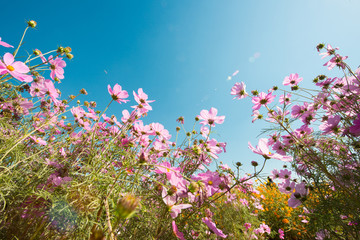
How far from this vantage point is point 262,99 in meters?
1.44

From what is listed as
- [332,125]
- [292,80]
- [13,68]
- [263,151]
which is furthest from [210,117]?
[13,68]

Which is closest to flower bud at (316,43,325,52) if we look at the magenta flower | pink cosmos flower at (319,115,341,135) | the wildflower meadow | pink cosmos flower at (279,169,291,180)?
the wildflower meadow

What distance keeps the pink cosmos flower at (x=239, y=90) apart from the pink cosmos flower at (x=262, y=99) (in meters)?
0.16

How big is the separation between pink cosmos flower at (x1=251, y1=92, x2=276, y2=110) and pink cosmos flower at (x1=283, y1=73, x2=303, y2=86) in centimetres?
56

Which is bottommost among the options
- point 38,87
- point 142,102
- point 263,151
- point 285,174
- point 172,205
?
point 172,205

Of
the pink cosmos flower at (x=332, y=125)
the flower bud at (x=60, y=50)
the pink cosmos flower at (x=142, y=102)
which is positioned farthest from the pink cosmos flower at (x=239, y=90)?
the flower bud at (x=60, y=50)

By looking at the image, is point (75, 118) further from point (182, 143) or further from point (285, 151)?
point (285, 151)

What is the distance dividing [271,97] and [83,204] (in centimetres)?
146

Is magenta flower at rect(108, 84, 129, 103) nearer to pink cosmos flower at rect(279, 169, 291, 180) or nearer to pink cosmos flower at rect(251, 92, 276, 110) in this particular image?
pink cosmos flower at rect(251, 92, 276, 110)

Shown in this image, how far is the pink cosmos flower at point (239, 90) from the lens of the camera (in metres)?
1.63

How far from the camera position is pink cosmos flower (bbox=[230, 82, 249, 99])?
1.63 metres

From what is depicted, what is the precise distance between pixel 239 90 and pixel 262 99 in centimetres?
27

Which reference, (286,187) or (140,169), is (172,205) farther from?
(286,187)

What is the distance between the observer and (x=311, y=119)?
58.0 inches
